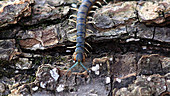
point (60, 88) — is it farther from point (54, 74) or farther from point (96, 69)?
point (96, 69)

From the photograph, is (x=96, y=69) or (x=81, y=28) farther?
(x=81, y=28)

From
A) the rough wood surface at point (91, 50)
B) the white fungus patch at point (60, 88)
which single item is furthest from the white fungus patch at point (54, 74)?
the white fungus patch at point (60, 88)

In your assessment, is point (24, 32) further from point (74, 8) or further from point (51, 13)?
point (74, 8)

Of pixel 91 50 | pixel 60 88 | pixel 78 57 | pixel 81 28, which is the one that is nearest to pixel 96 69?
pixel 78 57

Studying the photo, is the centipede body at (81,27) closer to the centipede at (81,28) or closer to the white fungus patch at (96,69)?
the centipede at (81,28)

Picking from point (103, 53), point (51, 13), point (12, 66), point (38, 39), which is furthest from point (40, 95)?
point (51, 13)

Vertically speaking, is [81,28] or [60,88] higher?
[81,28]

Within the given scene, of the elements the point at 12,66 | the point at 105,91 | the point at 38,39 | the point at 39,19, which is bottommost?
the point at 105,91

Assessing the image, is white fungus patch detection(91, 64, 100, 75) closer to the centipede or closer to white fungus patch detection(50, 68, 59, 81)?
the centipede
